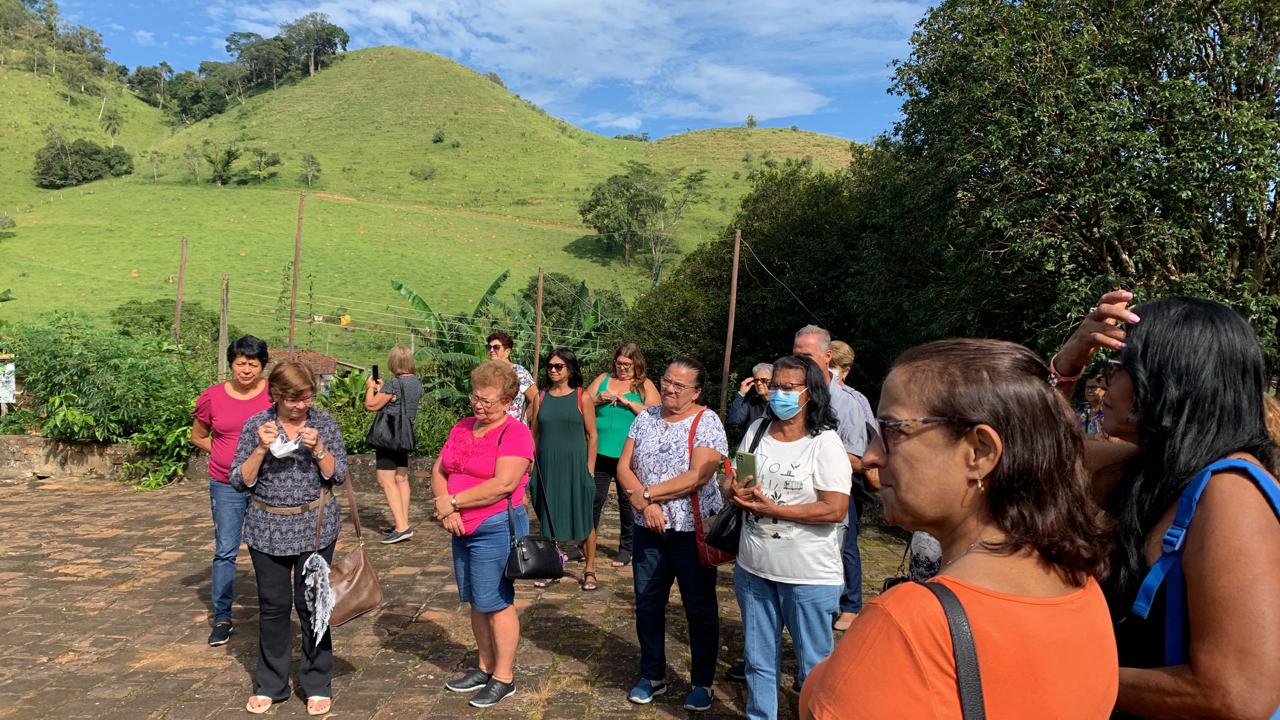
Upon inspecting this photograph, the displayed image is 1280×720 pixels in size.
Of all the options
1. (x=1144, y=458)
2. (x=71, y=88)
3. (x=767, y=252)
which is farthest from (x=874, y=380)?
(x=71, y=88)

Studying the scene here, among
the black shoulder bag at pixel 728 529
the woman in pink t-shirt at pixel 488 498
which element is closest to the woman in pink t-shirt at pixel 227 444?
the woman in pink t-shirt at pixel 488 498

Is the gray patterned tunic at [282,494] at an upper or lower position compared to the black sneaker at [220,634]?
upper

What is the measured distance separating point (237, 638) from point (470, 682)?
1817 millimetres

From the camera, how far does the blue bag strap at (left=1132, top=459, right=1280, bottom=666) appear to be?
1589mm

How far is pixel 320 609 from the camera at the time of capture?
4.16 meters

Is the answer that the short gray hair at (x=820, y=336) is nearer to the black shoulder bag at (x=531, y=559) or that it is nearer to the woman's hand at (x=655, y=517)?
the woman's hand at (x=655, y=517)

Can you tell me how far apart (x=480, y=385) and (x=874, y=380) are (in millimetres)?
17416

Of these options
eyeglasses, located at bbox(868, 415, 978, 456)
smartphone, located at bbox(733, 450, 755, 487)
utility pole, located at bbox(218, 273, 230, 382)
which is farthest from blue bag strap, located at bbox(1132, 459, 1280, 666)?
utility pole, located at bbox(218, 273, 230, 382)

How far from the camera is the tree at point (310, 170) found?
6744 cm

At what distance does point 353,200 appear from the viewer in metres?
61.9

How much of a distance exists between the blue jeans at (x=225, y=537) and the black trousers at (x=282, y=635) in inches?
41.4

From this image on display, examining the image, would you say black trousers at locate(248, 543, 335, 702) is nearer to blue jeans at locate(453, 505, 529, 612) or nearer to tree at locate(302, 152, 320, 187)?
blue jeans at locate(453, 505, 529, 612)

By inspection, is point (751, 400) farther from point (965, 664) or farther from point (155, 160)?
point (155, 160)

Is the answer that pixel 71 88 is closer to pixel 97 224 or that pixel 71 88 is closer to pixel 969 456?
pixel 97 224
